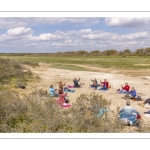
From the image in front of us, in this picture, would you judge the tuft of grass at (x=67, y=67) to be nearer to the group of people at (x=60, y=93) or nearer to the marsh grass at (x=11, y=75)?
the marsh grass at (x=11, y=75)

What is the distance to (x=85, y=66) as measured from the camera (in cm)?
2980


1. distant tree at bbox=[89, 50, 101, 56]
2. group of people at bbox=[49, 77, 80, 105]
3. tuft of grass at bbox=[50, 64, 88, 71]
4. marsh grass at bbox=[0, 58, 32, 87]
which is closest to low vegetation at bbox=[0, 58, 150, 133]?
group of people at bbox=[49, 77, 80, 105]

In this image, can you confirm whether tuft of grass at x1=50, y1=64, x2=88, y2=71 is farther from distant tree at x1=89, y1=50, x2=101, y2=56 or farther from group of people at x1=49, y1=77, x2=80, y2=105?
group of people at x1=49, y1=77, x2=80, y2=105

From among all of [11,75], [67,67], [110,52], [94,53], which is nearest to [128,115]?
[11,75]

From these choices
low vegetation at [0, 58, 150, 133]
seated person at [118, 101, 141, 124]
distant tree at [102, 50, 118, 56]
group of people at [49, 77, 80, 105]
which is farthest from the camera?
distant tree at [102, 50, 118, 56]

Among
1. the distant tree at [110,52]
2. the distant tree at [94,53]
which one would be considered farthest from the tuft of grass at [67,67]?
the distant tree at [110,52]

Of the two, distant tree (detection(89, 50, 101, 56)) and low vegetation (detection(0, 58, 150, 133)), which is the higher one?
distant tree (detection(89, 50, 101, 56))
